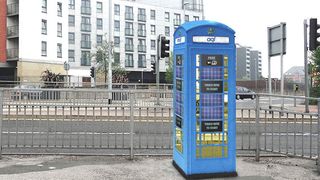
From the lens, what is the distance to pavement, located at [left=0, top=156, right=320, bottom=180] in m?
6.51

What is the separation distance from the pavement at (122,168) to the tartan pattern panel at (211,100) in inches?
47.0

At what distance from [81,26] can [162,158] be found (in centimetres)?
6686

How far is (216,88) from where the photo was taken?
6.34 metres

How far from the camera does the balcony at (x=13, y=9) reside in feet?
160

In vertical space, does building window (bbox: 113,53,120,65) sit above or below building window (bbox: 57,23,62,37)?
below

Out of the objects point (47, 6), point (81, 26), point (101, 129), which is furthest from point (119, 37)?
point (101, 129)

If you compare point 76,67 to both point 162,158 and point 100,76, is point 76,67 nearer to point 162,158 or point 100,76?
point 100,76

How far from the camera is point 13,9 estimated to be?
4891 centimetres

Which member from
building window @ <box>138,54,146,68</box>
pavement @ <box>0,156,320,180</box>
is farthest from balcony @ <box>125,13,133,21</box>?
pavement @ <box>0,156,320,180</box>

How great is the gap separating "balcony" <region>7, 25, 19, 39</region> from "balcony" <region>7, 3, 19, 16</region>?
149cm

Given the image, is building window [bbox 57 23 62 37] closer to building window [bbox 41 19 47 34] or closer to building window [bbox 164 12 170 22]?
building window [bbox 41 19 47 34]

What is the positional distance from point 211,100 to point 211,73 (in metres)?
0.40

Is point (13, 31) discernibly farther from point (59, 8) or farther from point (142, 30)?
point (142, 30)

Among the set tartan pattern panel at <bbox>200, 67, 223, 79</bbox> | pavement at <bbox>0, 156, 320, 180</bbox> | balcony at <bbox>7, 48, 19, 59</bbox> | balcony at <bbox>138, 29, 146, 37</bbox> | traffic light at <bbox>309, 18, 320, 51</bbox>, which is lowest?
pavement at <bbox>0, 156, 320, 180</bbox>
